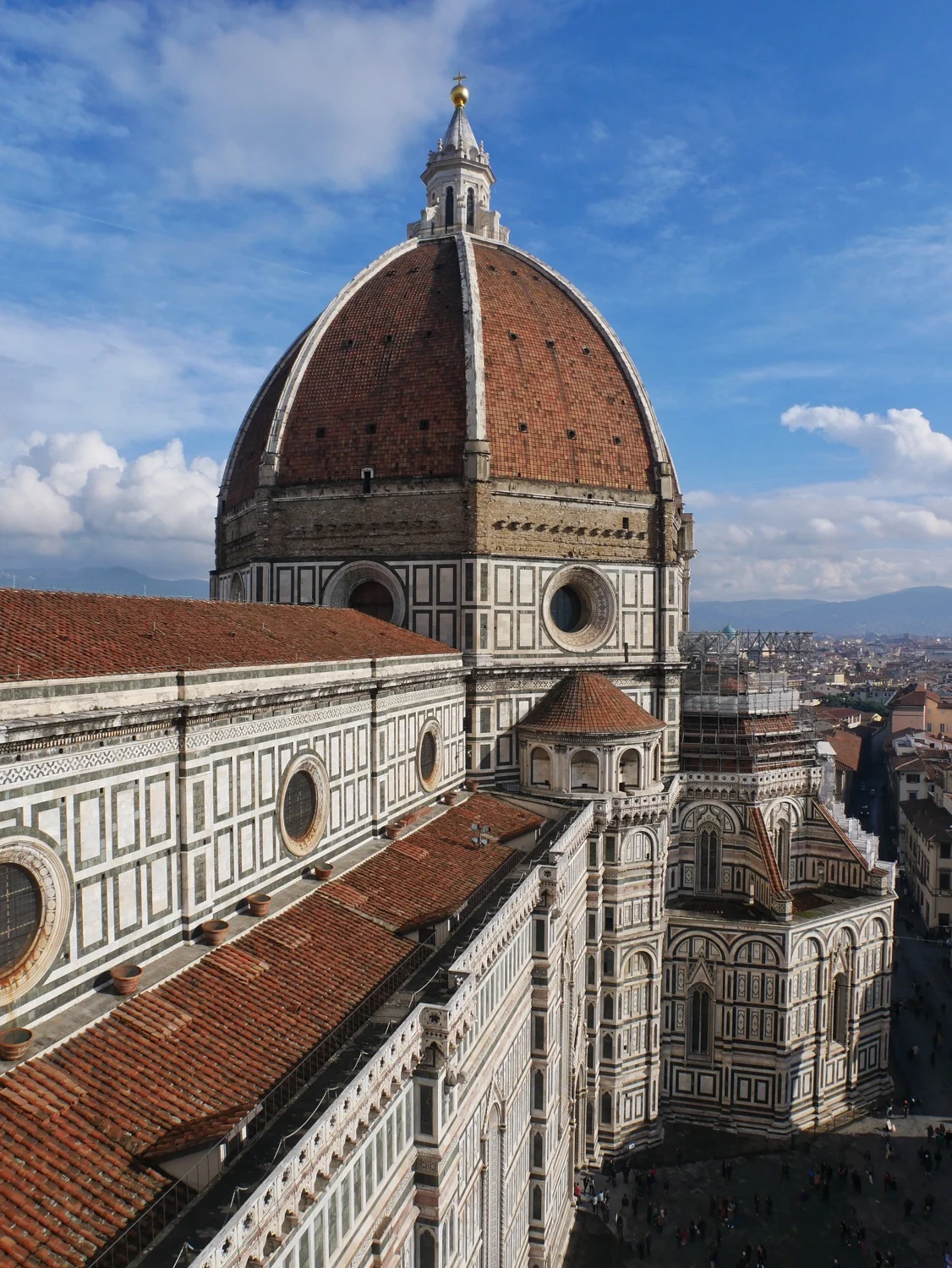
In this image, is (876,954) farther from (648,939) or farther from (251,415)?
(251,415)

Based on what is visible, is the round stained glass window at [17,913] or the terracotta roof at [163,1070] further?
the round stained glass window at [17,913]

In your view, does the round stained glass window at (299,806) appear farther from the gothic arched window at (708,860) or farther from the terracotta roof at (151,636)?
the gothic arched window at (708,860)

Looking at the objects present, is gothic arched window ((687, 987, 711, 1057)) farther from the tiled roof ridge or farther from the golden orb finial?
the golden orb finial

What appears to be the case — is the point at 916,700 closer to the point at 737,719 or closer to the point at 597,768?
the point at 737,719

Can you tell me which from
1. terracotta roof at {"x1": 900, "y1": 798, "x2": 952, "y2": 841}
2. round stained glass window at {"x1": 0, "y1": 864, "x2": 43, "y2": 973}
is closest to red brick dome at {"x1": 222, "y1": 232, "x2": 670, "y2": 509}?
round stained glass window at {"x1": 0, "y1": 864, "x2": 43, "y2": 973}

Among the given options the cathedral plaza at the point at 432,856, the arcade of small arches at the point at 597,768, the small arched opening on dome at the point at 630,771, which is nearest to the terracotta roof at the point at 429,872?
the cathedral plaza at the point at 432,856
